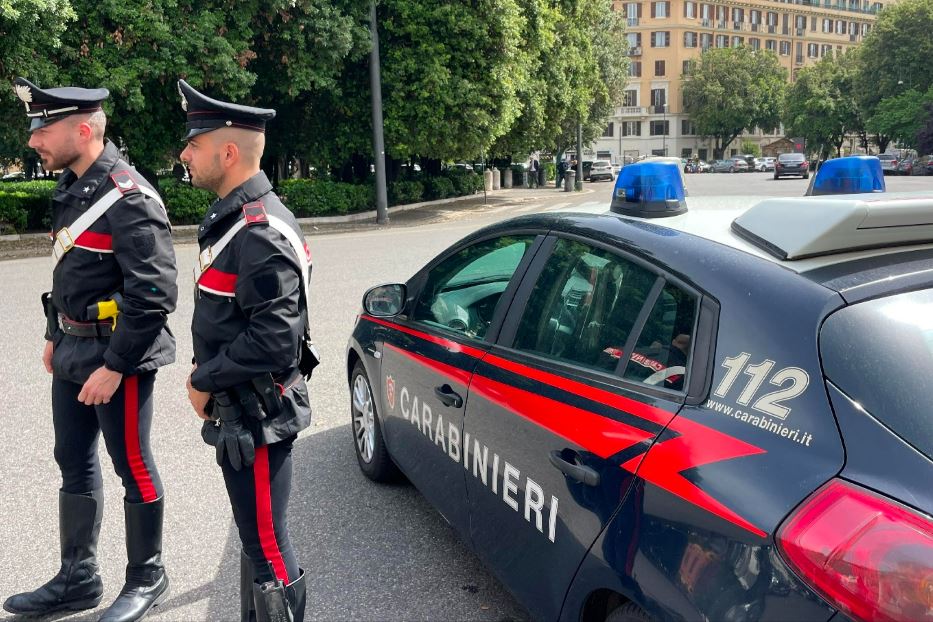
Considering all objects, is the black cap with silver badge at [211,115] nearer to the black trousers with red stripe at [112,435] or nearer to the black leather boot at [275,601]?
the black trousers with red stripe at [112,435]

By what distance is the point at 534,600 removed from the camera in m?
2.42

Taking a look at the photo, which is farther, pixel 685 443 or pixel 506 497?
pixel 506 497

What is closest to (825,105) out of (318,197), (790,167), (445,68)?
(790,167)

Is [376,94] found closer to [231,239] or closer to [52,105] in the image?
[52,105]

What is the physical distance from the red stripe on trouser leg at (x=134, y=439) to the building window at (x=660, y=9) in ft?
319

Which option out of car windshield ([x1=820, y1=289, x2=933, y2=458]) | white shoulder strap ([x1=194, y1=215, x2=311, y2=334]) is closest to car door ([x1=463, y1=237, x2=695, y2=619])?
car windshield ([x1=820, y1=289, x2=933, y2=458])

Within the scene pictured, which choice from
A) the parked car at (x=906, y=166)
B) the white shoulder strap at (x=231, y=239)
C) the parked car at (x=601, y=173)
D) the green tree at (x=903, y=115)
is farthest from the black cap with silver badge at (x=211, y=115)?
the green tree at (x=903, y=115)

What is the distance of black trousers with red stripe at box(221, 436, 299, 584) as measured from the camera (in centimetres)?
247

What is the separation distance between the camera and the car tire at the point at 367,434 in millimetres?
4062

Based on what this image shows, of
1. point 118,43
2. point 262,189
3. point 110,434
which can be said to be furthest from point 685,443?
point 118,43

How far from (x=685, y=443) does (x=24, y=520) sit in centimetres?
344

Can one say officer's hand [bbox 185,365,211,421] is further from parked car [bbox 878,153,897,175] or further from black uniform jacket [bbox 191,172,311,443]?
parked car [bbox 878,153,897,175]

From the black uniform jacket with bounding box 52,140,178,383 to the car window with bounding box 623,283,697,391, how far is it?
1.62 m

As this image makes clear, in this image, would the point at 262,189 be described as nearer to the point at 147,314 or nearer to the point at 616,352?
the point at 147,314
